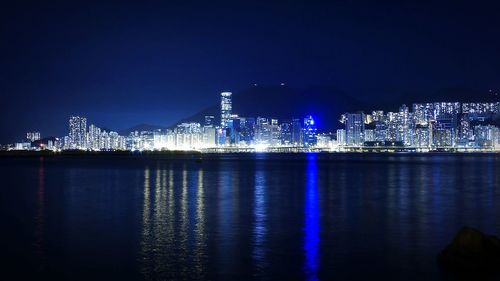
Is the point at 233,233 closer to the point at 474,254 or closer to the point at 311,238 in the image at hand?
the point at 311,238

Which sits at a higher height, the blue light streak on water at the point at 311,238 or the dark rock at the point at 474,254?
the dark rock at the point at 474,254

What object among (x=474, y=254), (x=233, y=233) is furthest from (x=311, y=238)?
(x=474, y=254)

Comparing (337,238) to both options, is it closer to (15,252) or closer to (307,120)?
(15,252)

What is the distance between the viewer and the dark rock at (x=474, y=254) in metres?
11.0

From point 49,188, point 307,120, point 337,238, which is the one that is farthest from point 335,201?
point 307,120

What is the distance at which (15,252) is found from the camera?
44.1 feet

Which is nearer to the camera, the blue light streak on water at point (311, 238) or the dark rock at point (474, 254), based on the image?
the dark rock at point (474, 254)

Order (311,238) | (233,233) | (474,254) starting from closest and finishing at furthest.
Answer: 1. (474,254)
2. (311,238)
3. (233,233)

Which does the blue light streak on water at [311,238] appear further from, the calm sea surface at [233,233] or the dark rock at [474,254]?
the dark rock at [474,254]

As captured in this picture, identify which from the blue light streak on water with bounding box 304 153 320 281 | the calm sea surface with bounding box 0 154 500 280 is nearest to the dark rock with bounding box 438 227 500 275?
the calm sea surface with bounding box 0 154 500 280

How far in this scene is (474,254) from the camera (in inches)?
443

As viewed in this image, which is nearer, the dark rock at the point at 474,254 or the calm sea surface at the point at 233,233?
the dark rock at the point at 474,254

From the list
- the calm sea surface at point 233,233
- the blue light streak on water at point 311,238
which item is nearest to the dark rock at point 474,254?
the calm sea surface at point 233,233

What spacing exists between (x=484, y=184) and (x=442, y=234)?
73.9 ft
